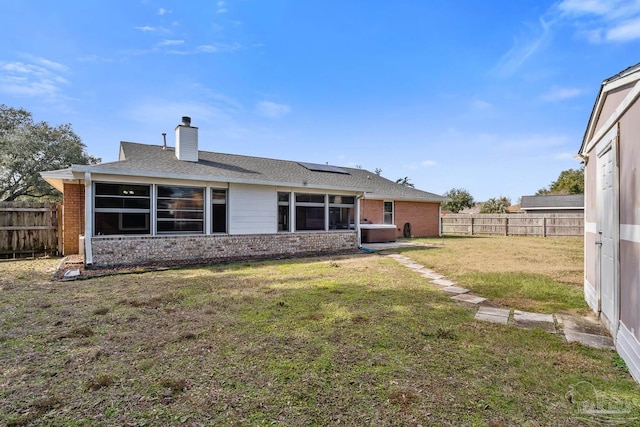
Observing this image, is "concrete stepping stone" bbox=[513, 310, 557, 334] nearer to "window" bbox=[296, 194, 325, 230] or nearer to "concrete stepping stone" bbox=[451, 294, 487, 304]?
"concrete stepping stone" bbox=[451, 294, 487, 304]

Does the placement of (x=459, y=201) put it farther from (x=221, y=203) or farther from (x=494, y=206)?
(x=221, y=203)

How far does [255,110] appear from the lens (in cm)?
1633

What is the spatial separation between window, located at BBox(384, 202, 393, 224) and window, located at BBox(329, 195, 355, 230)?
555 centimetres

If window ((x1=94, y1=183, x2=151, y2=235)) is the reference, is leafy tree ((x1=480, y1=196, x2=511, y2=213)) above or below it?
above

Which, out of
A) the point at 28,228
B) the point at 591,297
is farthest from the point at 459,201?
the point at 28,228

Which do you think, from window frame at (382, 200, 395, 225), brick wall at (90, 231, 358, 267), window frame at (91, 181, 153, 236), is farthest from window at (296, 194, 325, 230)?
window frame at (382, 200, 395, 225)

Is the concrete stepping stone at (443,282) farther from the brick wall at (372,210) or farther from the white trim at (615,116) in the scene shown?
the brick wall at (372,210)

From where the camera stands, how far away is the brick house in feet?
27.3

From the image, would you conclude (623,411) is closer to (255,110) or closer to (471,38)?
(471,38)

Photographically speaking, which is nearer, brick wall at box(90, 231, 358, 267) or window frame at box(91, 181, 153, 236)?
window frame at box(91, 181, 153, 236)

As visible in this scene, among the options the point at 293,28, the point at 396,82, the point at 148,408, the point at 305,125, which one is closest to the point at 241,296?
the point at 148,408

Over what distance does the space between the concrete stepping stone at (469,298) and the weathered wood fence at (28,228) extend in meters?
12.0

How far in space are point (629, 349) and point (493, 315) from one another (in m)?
1.62

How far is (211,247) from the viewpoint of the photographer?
31.8 ft
